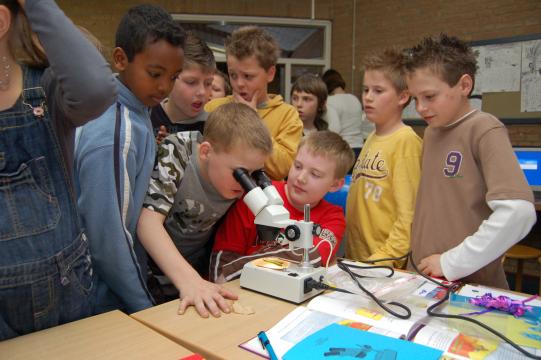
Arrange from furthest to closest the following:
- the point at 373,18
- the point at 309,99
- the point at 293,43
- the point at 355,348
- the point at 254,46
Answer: the point at 293,43 → the point at 373,18 → the point at 309,99 → the point at 254,46 → the point at 355,348

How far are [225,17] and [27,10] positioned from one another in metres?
5.86

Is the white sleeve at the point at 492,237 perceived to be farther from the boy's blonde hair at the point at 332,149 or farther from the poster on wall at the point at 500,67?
the poster on wall at the point at 500,67

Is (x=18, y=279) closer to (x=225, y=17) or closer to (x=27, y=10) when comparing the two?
(x=27, y=10)

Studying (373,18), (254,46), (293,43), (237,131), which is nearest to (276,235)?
(237,131)

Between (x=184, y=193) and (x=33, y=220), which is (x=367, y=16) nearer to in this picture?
(x=184, y=193)

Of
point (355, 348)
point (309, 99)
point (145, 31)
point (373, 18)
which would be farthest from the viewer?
point (373, 18)

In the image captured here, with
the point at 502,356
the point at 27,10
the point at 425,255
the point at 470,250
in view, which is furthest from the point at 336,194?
the point at 27,10

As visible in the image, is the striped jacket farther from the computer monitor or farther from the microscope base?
the computer monitor

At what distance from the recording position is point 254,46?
209 cm

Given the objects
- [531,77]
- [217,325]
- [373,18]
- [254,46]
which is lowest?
[217,325]

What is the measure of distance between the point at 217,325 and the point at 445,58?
3.83 feet

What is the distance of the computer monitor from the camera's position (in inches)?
148

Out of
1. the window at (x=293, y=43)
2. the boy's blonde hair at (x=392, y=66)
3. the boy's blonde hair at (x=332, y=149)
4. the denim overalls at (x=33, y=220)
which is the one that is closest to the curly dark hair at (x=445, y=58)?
the boy's blonde hair at (x=392, y=66)

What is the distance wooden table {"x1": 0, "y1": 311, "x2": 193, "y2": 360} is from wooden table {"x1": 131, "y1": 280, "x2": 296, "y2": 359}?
0.16 feet
